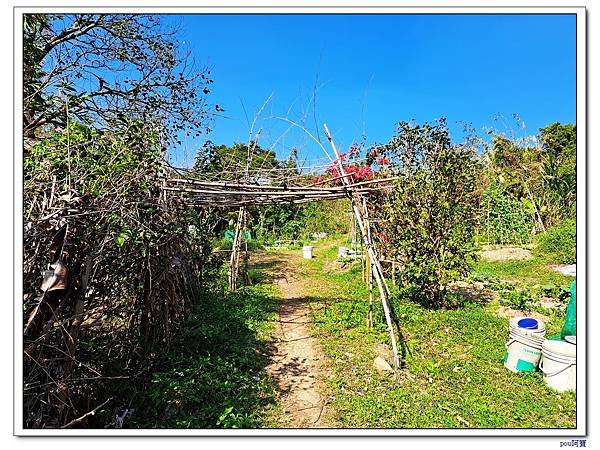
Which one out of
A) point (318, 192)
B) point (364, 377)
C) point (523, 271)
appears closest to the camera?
point (364, 377)

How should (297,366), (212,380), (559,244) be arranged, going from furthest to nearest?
(559,244) → (297,366) → (212,380)

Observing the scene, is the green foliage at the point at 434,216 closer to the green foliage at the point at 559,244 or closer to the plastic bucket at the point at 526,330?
the plastic bucket at the point at 526,330

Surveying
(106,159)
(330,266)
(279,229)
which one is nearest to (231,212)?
(330,266)

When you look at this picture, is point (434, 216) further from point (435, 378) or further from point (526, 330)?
point (435, 378)

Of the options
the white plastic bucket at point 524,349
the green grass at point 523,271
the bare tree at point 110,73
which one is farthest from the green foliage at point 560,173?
the bare tree at point 110,73

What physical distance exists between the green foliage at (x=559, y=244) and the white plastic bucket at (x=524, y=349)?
555cm

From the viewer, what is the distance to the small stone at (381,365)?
163 inches

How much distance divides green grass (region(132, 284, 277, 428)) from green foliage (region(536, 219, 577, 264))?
640 cm

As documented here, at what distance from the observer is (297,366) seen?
445 centimetres

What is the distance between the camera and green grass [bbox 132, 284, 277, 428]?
10.6ft

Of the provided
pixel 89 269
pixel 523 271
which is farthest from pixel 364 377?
pixel 523 271

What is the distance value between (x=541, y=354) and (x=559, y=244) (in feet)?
20.7

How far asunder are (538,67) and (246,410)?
329 centimetres
